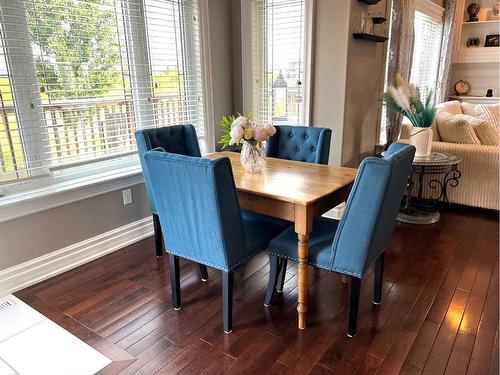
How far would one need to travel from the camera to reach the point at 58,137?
106 inches

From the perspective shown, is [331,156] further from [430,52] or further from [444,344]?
[430,52]

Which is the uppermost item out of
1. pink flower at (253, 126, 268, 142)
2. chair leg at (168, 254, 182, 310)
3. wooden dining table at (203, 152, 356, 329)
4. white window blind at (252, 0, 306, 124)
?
white window blind at (252, 0, 306, 124)

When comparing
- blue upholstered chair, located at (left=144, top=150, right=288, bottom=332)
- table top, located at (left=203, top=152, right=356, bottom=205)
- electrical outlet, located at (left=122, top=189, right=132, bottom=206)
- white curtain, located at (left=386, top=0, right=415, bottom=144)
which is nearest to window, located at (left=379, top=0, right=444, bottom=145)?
white curtain, located at (left=386, top=0, right=415, bottom=144)

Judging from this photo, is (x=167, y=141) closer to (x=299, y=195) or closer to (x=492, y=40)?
(x=299, y=195)

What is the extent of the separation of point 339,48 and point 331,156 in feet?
3.05

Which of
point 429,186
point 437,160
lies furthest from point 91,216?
point 429,186

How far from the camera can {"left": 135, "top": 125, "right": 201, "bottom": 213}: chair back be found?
Answer: 263cm

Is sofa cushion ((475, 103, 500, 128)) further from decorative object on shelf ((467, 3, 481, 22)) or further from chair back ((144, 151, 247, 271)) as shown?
chair back ((144, 151, 247, 271))

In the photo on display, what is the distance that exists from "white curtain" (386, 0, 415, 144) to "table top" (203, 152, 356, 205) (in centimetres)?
198

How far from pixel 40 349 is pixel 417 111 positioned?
330cm

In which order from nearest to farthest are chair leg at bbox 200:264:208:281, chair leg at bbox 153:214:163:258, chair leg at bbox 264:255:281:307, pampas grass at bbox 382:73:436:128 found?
chair leg at bbox 264:255:281:307, chair leg at bbox 200:264:208:281, chair leg at bbox 153:214:163:258, pampas grass at bbox 382:73:436:128

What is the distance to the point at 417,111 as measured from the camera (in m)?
3.36

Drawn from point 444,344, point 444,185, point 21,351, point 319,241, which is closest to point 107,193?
point 21,351

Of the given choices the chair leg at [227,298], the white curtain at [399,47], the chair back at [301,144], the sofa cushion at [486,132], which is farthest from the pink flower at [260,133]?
the sofa cushion at [486,132]
